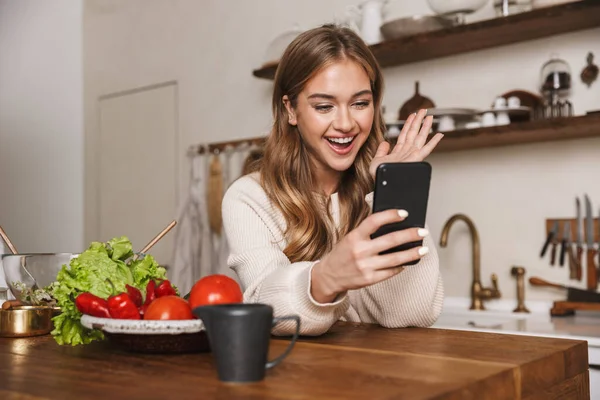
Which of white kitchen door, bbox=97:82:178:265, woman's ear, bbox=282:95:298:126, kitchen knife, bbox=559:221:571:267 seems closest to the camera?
woman's ear, bbox=282:95:298:126

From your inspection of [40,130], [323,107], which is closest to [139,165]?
[40,130]

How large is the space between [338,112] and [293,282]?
57 centimetres

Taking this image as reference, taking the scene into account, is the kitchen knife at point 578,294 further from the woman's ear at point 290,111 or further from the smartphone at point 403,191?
the smartphone at point 403,191

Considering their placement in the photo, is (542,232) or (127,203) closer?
(542,232)

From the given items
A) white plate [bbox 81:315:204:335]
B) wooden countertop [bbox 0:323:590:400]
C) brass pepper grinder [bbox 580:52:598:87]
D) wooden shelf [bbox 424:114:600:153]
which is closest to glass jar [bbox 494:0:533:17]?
brass pepper grinder [bbox 580:52:598:87]

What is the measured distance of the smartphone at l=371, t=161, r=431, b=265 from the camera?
121cm

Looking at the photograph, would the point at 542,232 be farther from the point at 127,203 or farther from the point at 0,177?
the point at 0,177

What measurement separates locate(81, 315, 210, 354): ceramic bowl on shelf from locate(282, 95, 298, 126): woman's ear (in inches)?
34.3

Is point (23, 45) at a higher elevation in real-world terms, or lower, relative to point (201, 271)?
higher

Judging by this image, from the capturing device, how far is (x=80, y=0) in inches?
193

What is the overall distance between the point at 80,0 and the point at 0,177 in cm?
132

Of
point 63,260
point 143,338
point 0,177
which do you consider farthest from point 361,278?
point 0,177

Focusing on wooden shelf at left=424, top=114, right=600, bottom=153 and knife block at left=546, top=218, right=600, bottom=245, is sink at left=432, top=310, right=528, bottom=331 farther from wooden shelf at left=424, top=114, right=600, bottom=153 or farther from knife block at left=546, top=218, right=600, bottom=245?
wooden shelf at left=424, top=114, right=600, bottom=153

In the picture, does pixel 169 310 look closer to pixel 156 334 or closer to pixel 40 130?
pixel 156 334
